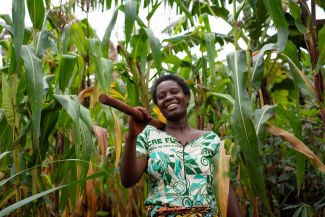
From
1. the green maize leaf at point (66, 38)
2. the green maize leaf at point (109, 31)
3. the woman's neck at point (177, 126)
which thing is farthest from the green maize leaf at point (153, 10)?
the woman's neck at point (177, 126)

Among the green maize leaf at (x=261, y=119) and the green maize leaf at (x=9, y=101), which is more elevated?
the green maize leaf at (x=9, y=101)

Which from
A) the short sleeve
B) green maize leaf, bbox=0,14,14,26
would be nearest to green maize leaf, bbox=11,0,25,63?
green maize leaf, bbox=0,14,14,26

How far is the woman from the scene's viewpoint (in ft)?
3.80

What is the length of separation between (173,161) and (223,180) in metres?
0.15

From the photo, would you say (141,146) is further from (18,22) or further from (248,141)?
(18,22)

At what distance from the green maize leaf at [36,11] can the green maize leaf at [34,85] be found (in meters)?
0.13

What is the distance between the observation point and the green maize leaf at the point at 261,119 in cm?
123

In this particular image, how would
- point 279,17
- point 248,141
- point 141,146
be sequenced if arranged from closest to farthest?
point 248,141
point 279,17
point 141,146

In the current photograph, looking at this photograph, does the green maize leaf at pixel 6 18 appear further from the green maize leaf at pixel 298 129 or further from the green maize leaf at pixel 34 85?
the green maize leaf at pixel 298 129

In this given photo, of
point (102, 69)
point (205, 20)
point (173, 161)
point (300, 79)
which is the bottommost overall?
point (173, 161)

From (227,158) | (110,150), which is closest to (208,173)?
(227,158)

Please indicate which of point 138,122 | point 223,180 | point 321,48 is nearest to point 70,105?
point 138,122

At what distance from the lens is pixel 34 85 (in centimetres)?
115

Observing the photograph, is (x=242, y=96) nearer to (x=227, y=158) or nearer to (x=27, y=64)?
(x=227, y=158)
